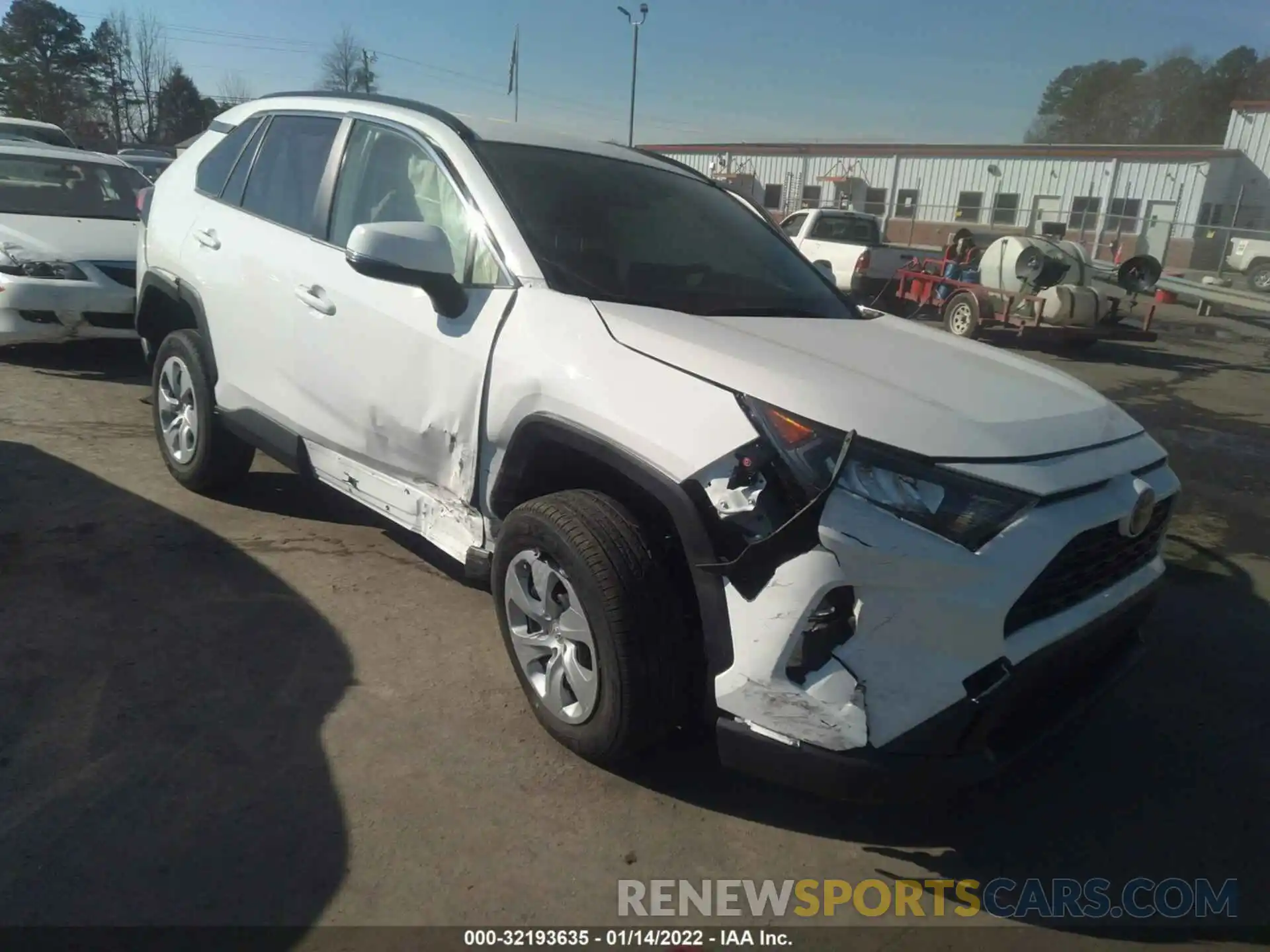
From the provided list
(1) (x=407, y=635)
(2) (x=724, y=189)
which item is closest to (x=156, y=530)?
(1) (x=407, y=635)

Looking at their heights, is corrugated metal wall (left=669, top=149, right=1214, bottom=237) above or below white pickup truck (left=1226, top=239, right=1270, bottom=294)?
above

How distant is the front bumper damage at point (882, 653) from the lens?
213cm

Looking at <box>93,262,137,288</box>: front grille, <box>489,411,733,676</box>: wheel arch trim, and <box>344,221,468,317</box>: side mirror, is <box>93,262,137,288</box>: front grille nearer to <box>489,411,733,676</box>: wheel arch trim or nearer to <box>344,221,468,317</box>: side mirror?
<box>344,221,468,317</box>: side mirror

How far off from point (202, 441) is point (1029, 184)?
3760 centimetres

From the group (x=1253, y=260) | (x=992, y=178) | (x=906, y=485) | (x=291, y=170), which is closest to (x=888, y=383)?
(x=906, y=485)

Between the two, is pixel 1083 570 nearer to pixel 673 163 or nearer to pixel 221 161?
pixel 673 163

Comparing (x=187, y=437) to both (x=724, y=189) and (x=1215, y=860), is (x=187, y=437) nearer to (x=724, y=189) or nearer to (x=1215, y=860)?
(x=724, y=189)

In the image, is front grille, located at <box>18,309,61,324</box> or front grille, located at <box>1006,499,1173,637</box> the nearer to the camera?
front grille, located at <box>1006,499,1173,637</box>

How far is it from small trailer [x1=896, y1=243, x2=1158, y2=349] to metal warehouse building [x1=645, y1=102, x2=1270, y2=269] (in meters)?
17.5

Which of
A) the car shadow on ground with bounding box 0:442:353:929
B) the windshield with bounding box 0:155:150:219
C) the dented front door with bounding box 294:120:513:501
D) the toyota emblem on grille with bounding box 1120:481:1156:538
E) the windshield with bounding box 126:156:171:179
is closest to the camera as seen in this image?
the car shadow on ground with bounding box 0:442:353:929

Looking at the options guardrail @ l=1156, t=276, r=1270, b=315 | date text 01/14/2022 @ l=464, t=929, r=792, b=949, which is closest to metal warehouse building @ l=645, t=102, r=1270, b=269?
guardrail @ l=1156, t=276, r=1270, b=315

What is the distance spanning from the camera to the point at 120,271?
7.02 meters

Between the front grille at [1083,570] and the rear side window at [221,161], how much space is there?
4.08 meters

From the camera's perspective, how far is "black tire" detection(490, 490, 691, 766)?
2461mm
